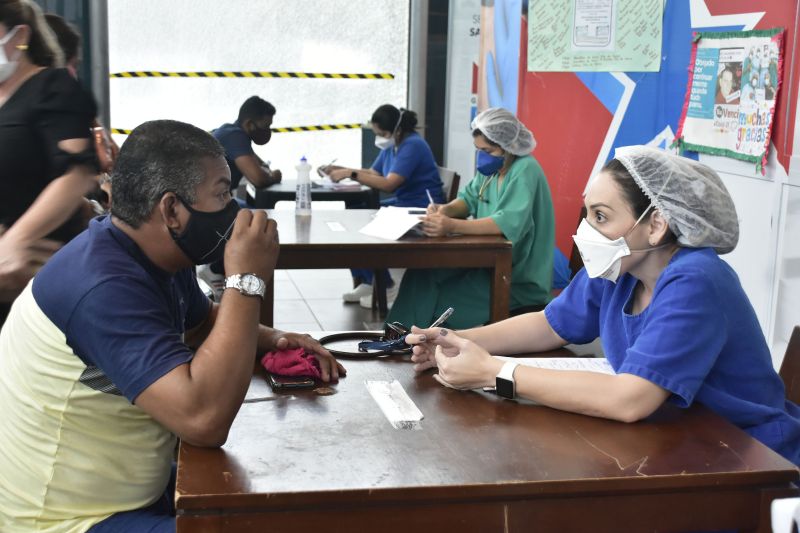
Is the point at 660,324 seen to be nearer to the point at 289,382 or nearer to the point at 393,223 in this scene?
the point at 289,382

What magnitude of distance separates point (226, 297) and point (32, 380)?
0.36 metres

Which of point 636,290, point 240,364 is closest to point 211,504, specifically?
point 240,364

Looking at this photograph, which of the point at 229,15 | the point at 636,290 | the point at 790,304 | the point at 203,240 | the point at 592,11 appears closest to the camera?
the point at 203,240

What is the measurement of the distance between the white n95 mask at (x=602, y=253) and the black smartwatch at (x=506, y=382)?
31 centimetres

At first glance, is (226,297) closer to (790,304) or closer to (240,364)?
(240,364)

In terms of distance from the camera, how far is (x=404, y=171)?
5.84 m

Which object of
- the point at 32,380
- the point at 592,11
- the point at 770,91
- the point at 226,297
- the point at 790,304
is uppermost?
the point at 592,11

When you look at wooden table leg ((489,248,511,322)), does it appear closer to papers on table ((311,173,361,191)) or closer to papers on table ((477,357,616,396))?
papers on table ((477,357,616,396))

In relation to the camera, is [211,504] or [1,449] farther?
[1,449]

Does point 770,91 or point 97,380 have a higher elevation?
point 770,91

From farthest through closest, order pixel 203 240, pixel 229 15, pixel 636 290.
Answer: pixel 229 15, pixel 636 290, pixel 203 240

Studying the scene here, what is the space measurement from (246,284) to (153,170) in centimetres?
26

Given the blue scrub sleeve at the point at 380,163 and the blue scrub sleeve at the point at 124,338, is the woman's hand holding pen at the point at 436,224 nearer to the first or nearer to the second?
the blue scrub sleeve at the point at 124,338

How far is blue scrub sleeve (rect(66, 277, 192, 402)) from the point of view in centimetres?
150
